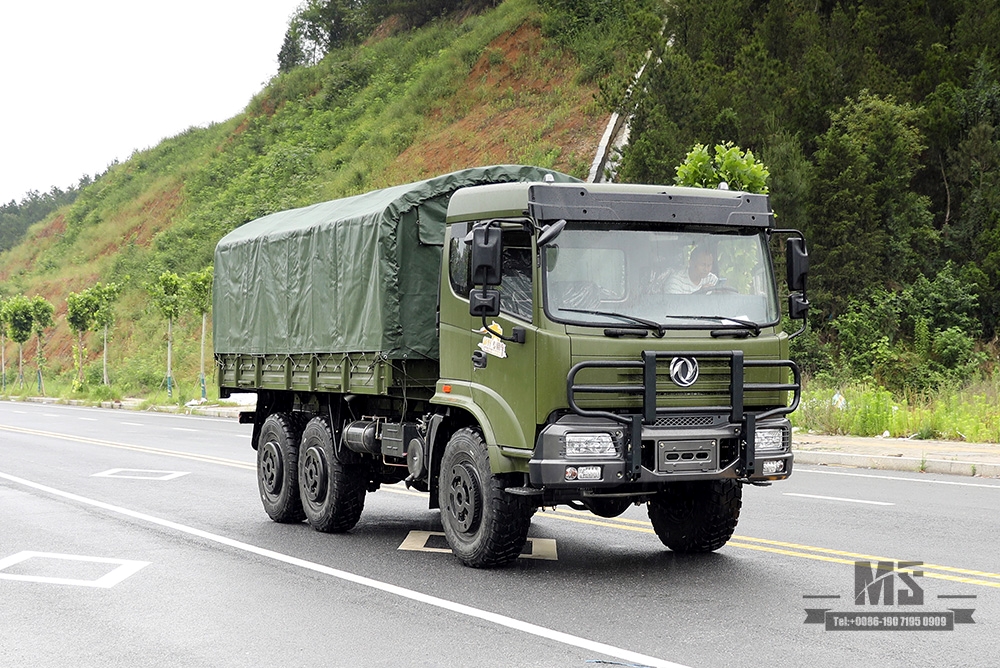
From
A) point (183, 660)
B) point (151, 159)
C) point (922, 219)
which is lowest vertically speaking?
point (183, 660)

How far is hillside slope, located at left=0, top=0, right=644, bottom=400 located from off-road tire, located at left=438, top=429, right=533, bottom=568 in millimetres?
32661

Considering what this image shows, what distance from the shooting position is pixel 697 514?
9.77m

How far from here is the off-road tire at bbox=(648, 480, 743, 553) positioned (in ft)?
31.0

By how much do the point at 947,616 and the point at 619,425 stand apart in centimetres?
239

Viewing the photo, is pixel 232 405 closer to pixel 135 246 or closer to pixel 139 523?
pixel 139 523

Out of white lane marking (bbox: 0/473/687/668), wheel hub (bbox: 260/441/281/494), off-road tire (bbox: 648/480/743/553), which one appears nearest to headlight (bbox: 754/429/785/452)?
off-road tire (bbox: 648/480/743/553)

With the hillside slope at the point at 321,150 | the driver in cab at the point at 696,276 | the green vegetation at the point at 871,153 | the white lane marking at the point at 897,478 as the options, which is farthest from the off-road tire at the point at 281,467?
the hillside slope at the point at 321,150

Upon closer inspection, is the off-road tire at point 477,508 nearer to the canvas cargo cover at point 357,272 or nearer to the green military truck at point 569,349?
the green military truck at point 569,349

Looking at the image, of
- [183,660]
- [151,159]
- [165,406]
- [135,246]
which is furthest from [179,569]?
[151,159]

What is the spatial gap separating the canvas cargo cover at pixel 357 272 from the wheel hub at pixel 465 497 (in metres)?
1.35

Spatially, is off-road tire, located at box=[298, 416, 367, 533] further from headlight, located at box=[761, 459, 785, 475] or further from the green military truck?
headlight, located at box=[761, 459, 785, 475]

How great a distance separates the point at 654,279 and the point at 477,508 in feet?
7.07

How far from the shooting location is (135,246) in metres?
70.9

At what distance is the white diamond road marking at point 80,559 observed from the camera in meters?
9.06
